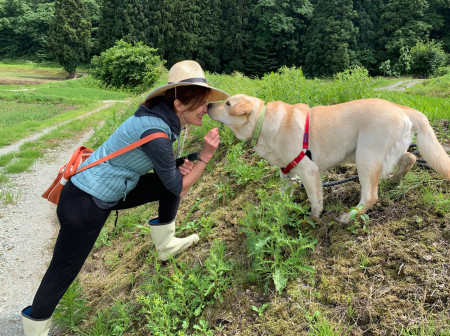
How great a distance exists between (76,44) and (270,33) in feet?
96.9

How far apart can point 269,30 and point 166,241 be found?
45973mm

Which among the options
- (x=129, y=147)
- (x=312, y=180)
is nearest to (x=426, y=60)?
(x=312, y=180)

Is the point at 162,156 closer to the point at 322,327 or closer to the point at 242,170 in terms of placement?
the point at 322,327

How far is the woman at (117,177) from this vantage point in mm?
2379

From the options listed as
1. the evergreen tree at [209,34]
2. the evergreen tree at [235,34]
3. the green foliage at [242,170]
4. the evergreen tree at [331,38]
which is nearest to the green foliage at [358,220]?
the green foliage at [242,170]

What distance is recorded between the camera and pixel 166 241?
10.5ft

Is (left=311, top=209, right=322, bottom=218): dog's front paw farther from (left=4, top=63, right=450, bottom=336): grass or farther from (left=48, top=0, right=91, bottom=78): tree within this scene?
(left=48, top=0, right=91, bottom=78): tree

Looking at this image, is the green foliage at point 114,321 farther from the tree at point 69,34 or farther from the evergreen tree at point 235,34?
the tree at point 69,34

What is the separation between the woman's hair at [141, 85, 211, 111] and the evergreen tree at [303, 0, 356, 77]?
3586cm

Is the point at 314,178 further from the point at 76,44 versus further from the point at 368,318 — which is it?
the point at 76,44

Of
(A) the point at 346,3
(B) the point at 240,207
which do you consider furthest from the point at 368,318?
(A) the point at 346,3

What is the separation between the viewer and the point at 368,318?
194 centimetres

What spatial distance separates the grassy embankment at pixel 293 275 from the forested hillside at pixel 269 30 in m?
36.6

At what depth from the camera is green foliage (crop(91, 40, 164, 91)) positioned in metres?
29.0
